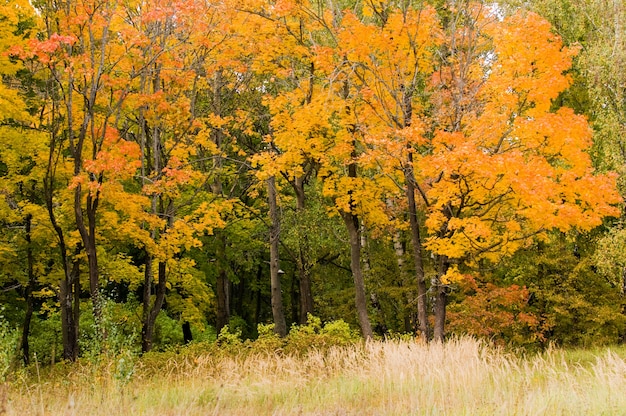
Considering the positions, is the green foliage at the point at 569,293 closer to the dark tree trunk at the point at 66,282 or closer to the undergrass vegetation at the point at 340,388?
the undergrass vegetation at the point at 340,388

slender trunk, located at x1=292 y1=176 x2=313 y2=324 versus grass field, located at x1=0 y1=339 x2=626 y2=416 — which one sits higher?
slender trunk, located at x1=292 y1=176 x2=313 y2=324

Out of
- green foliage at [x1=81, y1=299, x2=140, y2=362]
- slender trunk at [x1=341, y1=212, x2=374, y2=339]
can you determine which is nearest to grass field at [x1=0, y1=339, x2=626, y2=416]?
green foliage at [x1=81, y1=299, x2=140, y2=362]

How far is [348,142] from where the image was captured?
45.6 feet

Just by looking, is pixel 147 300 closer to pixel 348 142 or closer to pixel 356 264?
pixel 356 264

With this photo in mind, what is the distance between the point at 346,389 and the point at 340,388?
9 centimetres

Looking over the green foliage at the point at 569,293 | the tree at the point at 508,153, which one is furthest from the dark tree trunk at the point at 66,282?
the green foliage at the point at 569,293

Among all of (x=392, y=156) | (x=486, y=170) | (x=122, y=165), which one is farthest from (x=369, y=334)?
(x=122, y=165)

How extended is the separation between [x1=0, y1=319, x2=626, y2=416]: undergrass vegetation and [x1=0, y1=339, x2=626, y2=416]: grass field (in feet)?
0.06

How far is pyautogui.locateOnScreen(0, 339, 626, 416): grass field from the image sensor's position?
19.0 feet

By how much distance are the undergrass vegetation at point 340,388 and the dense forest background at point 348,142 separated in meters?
1.09

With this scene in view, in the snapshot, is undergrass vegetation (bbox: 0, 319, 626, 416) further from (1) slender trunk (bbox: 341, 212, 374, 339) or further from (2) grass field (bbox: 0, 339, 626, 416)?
(1) slender trunk (bbox: 341, 212, 374, 339)

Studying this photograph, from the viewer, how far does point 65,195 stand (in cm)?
1404

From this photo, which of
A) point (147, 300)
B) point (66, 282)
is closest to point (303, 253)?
point (147, 300)

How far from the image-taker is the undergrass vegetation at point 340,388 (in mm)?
5816
